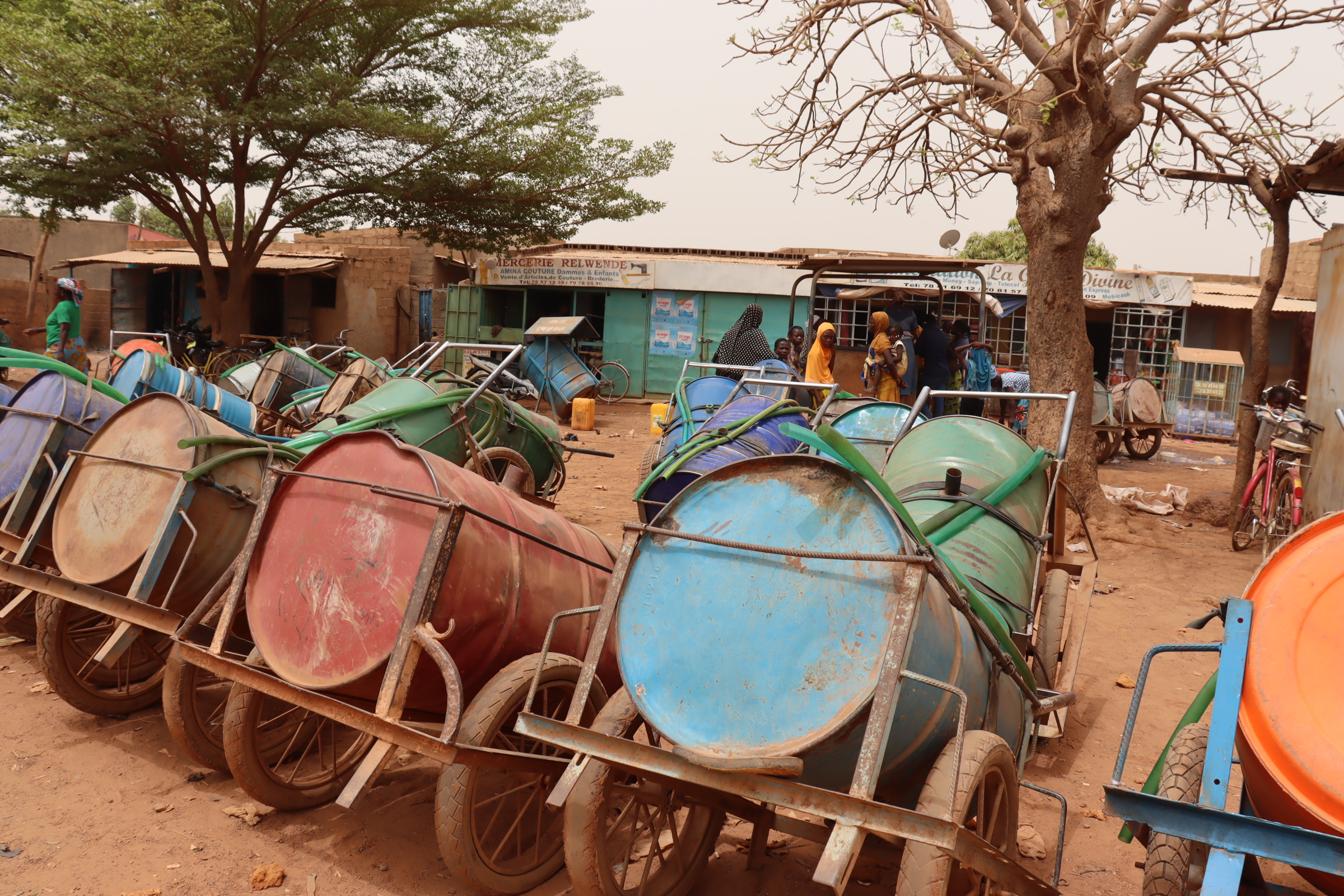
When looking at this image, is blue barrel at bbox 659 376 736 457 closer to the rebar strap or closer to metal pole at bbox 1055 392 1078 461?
metal pole at bbox 1055 392 1078 461

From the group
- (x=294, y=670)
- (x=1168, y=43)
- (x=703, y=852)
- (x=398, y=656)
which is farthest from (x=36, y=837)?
(x=1168, y=43)

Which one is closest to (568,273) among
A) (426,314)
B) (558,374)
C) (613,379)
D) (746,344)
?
A: (613,379)

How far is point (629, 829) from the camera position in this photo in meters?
3.40

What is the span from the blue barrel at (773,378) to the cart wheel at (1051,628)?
3.26 m

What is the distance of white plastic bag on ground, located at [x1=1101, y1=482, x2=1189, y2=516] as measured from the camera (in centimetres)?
975

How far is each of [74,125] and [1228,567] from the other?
1559 cm

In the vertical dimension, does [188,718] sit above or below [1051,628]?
below

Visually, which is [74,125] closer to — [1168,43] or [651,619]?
[1168,43]

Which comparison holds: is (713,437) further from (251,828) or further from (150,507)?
(251,828)

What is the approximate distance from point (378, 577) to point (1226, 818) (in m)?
2.41

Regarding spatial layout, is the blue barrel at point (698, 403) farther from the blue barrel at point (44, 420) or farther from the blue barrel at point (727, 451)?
the blue barrel at point (44, 420)

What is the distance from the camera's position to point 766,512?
8.43 ft

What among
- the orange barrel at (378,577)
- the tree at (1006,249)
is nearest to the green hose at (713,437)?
the orange barrel at (378,577)

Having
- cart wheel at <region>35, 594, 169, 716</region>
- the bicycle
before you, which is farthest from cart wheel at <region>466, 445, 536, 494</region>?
the bicycle
